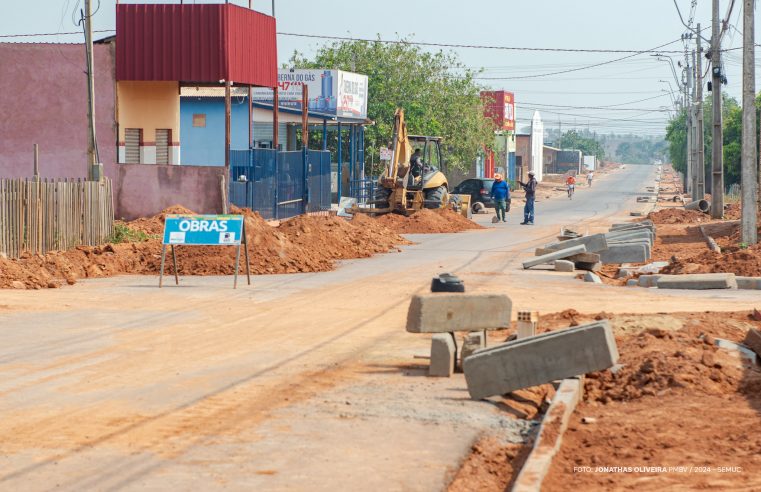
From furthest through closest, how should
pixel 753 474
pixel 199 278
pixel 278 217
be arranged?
pixel 278 217 < pixel 199 278 < pixel 753 474

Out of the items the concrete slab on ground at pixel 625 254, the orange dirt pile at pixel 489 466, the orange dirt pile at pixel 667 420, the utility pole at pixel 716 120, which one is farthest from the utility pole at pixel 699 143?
the orange dirt pile at pixel 489 466

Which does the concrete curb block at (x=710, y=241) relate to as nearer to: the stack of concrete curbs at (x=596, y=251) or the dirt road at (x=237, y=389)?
the stack of concrete curbs at (x=596, y=251)

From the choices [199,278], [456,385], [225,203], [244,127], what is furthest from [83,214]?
[244,127]

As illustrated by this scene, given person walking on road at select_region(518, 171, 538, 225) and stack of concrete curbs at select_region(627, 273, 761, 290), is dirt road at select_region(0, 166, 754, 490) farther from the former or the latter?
person walking on road at select_region(518, 171, 538, 225)

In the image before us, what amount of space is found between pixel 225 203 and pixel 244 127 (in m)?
18.4

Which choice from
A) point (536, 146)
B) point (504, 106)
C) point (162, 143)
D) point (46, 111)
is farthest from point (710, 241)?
point (536, 146)

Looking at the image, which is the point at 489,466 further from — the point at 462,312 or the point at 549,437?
the point at 462,312

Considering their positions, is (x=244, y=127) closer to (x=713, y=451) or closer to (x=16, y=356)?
(x=16, y=356)

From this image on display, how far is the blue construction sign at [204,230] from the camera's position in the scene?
2133 centimetres

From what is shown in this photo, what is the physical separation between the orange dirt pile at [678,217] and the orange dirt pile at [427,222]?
8103 mm

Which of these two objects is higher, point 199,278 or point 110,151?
point 110,151

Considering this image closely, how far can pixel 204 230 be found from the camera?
2139 cm

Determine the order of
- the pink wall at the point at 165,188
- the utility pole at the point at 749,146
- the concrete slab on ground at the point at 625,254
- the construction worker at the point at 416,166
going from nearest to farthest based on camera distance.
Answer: the concrete slab on ground at the point at 625,254, the utility pole at the point at 749,146, the pink wall at the point at 165,188, the construction worker at the point at 416,166

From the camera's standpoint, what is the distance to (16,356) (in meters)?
13.5
